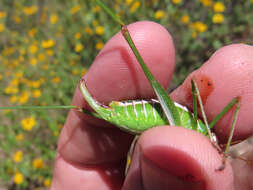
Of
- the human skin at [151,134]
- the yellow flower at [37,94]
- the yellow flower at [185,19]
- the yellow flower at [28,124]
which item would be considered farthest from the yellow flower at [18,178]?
the yellow flower at [185,19]

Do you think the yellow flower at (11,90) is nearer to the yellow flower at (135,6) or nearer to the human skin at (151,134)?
the human skin at (151,134)

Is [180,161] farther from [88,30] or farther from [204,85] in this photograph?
[88,30]

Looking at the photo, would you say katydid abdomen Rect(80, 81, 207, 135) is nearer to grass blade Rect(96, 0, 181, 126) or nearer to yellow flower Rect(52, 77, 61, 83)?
grass blade Rect(96, 0, 181, 126)

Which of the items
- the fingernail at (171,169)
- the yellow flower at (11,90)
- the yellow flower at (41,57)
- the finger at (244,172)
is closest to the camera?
the fingernail at (171,169)

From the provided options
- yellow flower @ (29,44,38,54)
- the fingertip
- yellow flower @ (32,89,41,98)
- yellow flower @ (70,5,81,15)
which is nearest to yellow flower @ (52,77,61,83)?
yellow flower @ (32,89,41,98)

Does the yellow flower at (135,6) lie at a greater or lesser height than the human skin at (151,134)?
greater

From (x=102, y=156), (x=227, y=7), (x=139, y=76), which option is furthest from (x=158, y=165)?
(x=227, y=7)

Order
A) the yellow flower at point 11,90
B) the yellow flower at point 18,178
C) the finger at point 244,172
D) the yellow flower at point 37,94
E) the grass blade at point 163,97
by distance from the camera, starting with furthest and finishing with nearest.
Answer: the yellow flower at point 11,90 → the yellow flower at point 37,94 → the yellow flower at point 18,178 → the finger at point 244,172 → the grass blade at point 163,97

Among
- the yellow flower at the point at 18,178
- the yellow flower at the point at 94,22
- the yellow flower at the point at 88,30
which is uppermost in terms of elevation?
the yellow flower at the point at 94,22
